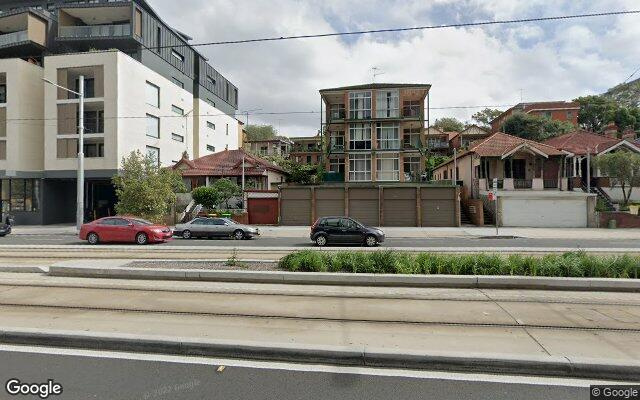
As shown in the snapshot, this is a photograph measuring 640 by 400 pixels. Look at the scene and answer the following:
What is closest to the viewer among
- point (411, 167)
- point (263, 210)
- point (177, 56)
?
point (263, 210)

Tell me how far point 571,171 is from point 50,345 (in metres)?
43.2

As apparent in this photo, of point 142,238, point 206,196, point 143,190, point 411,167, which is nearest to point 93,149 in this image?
point 206,196

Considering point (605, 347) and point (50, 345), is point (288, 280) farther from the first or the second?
point (605, 347)

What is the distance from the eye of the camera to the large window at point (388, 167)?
39003 millimetres

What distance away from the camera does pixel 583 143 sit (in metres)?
38.0

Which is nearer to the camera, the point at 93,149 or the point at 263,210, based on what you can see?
the point at 263,210

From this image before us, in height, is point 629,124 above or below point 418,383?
above

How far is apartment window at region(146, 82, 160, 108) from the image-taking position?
Answer: 127ft

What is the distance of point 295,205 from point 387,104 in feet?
49.8

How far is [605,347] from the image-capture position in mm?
5039

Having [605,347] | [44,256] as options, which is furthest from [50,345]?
[44,256]

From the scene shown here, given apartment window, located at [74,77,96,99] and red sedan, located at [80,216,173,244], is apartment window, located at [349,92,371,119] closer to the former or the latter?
apartment window, located at [74,77,96,99]

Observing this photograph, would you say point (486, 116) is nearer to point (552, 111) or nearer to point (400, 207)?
point (552, 111)

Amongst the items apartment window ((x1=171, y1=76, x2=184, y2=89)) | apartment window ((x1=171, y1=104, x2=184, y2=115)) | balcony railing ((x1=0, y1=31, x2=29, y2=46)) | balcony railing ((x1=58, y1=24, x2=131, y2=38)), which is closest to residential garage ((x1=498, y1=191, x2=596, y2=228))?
apartment window ((x1=171, y1=104, x2=184, y2=115))
